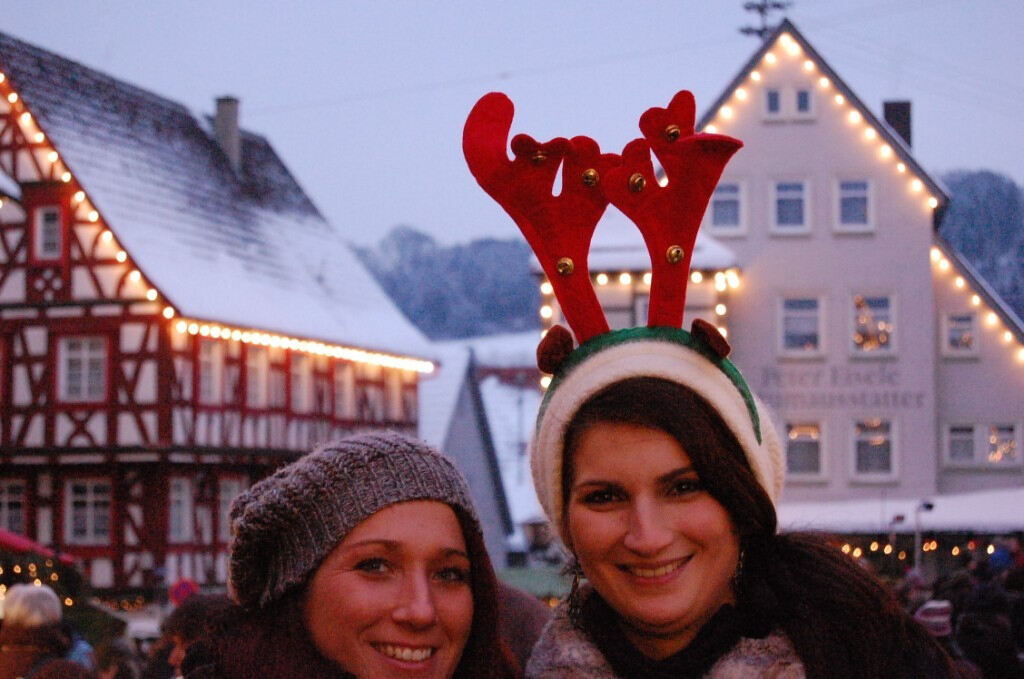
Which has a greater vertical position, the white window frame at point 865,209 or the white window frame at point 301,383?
the white window frame at point 865,209

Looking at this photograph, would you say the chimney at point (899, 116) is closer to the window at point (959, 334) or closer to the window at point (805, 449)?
the window at point (959, 334)

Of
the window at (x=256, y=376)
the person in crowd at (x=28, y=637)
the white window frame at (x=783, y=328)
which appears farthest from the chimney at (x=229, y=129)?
the person in crowd at (x=28, y=637)

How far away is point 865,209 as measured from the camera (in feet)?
75.3

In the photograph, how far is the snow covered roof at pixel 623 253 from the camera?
841 inches

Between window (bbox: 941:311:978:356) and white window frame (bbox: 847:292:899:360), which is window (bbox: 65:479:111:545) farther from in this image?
window (bbox: 941:311:978:356)

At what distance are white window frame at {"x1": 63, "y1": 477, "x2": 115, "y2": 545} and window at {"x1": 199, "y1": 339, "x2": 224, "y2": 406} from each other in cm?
212

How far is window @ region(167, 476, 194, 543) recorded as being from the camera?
2436 cm

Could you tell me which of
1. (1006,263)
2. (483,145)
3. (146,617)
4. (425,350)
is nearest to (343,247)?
(425,350)

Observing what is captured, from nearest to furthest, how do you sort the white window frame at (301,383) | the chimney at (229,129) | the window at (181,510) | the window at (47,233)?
the window at (181,510), the window at (47,233), the white window frame at (301,383), the chimney at (229,129)

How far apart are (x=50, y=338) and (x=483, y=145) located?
22777mm

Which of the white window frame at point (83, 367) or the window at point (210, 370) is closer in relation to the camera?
the white window frame at point (83, 367)

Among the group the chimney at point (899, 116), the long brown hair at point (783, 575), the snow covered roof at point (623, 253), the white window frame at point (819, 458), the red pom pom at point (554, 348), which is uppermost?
the chimney at point (899, 116)

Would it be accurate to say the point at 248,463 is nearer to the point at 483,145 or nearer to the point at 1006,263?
the point at 1006,263

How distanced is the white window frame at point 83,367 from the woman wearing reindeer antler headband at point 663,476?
A: 22192 mm
